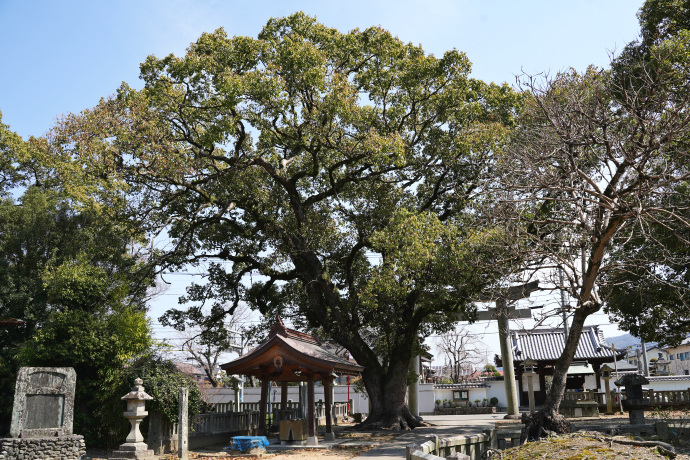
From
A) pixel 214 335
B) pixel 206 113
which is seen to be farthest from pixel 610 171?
pixel 214 335

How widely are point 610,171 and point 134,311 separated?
14956 millimetres

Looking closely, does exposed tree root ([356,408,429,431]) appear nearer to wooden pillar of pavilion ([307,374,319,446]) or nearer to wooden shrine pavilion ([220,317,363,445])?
wooden shrine pavilion ([220,317,363,445])

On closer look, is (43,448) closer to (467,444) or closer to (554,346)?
(467,444)

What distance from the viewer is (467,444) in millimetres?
11047

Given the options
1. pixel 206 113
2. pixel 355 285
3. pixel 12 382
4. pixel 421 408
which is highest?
pixel 206 113

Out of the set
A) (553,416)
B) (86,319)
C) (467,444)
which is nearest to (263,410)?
(86,319)

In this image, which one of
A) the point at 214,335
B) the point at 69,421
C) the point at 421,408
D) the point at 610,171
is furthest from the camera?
the point at 421,408

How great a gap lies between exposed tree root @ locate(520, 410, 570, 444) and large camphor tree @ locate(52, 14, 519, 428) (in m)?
4.99

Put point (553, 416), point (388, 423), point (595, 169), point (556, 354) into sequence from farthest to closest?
point (556, 354) < point (388, 423) < point (595, 169) < point (553, 416)

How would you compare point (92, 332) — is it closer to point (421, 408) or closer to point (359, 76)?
point (359, 76)

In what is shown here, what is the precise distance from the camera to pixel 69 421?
15.4 m

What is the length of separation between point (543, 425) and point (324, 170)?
13.8m

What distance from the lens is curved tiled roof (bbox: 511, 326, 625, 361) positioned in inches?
1278

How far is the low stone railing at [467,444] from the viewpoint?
9.17 metres
